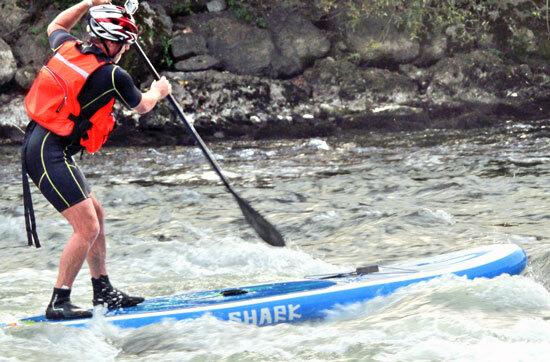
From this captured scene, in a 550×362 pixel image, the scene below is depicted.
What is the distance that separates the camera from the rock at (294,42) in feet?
43.4

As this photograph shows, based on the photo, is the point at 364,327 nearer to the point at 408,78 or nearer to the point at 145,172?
the point at 145,172

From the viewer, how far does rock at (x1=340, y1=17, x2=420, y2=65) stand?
13430 mm

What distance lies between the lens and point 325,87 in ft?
43.2

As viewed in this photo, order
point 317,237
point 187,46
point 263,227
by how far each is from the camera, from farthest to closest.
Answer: point 187,46 → point 317,237 → point 263,227

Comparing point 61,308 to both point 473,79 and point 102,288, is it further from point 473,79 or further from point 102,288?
point 473,79

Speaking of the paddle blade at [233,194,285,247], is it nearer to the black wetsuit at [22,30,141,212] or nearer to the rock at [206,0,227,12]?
the black wetsuit at [22,30,141,212]

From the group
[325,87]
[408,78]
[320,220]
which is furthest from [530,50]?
[320,220]

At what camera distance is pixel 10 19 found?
13297 mm

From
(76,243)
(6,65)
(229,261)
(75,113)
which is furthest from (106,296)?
(6,65)

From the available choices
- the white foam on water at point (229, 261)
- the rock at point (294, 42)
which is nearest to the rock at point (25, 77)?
the rock at point (294, 42)

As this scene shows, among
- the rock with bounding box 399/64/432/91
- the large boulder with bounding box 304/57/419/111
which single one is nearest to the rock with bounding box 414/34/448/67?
the rock with bounding box 399/64/432/91

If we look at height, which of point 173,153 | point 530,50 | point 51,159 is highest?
point 51,159

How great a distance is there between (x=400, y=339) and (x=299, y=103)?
8492 millimetres

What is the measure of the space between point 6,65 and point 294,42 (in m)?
4.08
